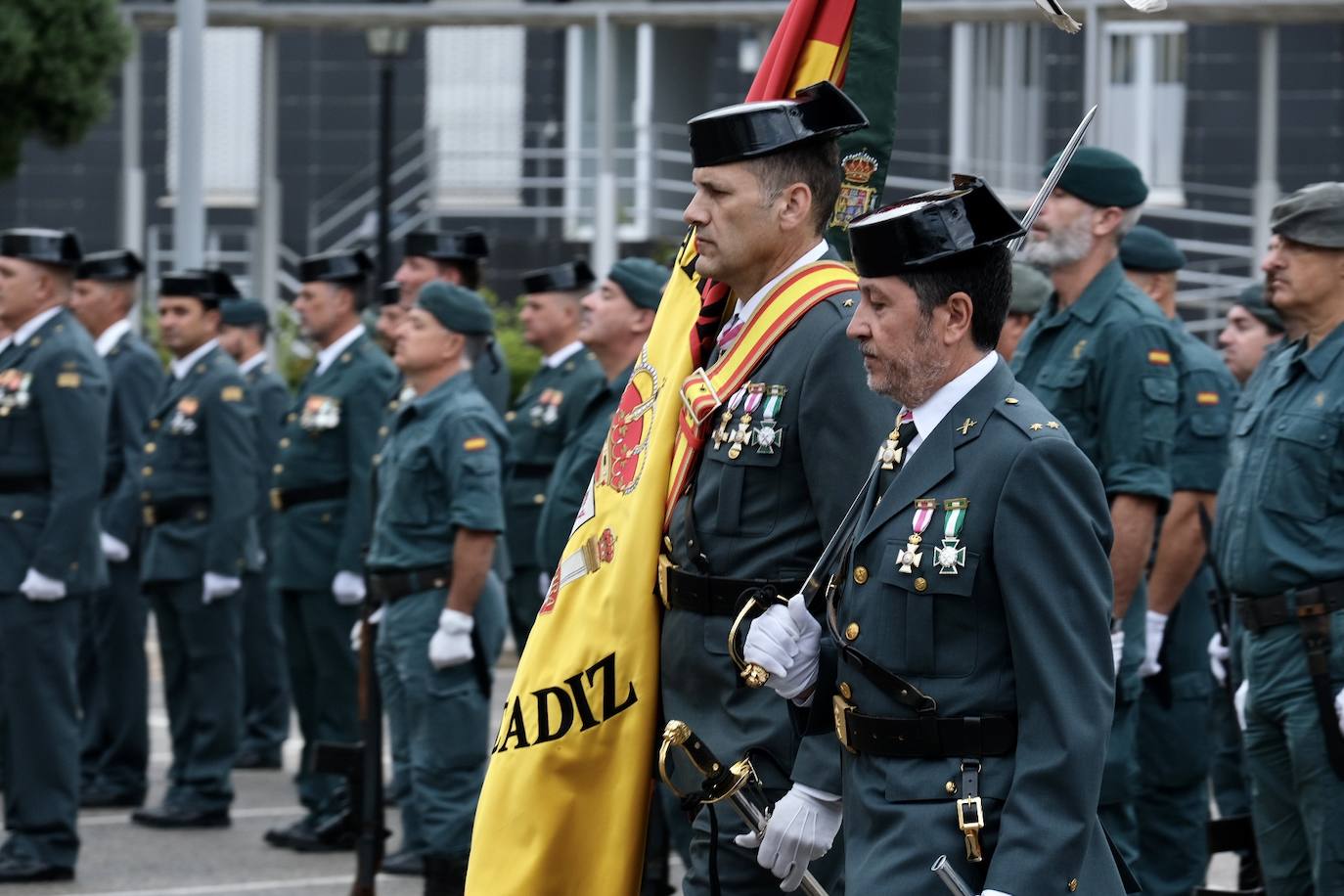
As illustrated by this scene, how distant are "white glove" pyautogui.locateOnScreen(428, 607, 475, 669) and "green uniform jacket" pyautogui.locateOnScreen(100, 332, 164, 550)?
339 cm

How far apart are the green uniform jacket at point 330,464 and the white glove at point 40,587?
1277mm

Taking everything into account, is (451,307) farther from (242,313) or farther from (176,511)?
(242,313)

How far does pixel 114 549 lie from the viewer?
10289 millimetres

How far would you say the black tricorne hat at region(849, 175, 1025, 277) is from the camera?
370 cm

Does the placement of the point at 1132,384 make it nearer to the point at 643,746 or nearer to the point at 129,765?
the point at 643,746

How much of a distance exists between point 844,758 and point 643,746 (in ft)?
2.97

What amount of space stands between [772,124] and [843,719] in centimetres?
134

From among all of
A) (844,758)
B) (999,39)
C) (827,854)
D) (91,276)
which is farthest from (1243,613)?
(999,39)

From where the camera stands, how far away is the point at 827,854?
14.9 feet

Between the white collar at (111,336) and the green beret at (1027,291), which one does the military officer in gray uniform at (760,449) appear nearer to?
the green beret at (1027,291)

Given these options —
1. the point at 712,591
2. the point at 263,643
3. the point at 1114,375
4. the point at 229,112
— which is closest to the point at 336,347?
the point at 263,643

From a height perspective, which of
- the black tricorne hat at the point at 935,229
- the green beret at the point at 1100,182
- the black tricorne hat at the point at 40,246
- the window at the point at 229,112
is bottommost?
the black tricorne hat at the point at 40,246

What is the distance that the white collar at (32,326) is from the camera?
8.54 metres

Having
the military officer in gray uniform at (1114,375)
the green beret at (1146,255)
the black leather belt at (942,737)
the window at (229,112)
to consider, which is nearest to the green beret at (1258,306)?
the green beret at (1146,255)
